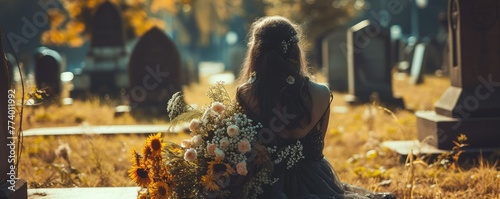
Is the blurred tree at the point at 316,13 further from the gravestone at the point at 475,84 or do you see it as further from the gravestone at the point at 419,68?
the gravestone at the point at 475,84

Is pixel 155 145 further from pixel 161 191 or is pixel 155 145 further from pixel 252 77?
pixel 252 77

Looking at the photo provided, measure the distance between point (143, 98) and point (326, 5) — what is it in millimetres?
16364

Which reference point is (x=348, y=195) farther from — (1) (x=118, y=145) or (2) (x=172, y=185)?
(1) (x=118, y=145)

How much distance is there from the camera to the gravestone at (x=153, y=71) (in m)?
11.9

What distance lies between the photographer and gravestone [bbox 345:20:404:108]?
43.4 ft

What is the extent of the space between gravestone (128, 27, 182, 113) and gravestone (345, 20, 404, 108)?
10.6 ft

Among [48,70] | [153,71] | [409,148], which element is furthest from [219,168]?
[48,70]

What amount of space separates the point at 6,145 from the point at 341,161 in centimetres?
397

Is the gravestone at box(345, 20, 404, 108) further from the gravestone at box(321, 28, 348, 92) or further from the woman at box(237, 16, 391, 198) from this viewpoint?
the woman at box(237, 16, 391, 198)

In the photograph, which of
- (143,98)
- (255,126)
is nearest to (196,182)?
(255,126)

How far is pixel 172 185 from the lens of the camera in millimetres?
4043

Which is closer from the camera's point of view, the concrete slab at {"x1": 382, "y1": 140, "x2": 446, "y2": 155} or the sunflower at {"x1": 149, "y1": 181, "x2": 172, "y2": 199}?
the sunflower at {"x1": 149, "y1": 181, "x2": 172, "y2": 199}

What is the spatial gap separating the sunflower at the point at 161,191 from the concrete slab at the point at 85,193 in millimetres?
676

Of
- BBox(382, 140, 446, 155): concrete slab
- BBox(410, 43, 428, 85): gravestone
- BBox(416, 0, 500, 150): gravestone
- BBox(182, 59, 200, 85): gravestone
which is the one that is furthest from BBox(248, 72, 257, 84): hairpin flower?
BBox(410, 43, 428, 85): gravestone
